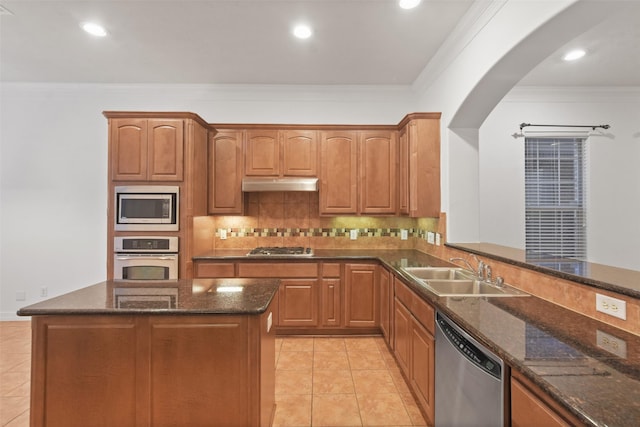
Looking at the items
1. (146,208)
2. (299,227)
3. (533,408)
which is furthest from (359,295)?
(146,208)

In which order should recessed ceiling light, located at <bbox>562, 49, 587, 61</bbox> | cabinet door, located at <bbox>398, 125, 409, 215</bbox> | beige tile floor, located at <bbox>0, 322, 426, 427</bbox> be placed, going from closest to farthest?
beige tile floor, located at <bbox>0, 322, 426, 427</bbox> < recessed ceiling light, located at <bbox>562, 49, 587, 61</bbox> < cabinet door, located at <bbox>398, 125, 409, 215</bbox>

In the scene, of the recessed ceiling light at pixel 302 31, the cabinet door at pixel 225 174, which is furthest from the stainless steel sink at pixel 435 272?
the recessed ceiling light at pixel 302 31

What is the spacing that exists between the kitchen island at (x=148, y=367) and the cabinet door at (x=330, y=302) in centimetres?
183

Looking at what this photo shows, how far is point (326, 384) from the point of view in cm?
247

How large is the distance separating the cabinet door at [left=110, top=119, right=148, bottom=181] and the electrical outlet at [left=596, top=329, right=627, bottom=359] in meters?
3.66

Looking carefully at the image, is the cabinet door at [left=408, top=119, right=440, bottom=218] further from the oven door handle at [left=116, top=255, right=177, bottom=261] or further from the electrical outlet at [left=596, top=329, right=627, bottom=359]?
the oven door handle at [left=116, top=255, right=177, bottom=261]

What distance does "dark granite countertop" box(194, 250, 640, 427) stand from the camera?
0.81 meters

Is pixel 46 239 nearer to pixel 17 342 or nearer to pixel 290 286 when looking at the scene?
pixel 17 342

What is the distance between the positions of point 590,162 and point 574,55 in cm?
149

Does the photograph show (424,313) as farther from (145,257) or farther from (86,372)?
(145,257)

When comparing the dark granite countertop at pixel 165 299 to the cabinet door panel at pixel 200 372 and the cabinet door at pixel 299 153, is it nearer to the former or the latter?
the cabinet door panel at pixel 200 372

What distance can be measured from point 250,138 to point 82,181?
2.27m

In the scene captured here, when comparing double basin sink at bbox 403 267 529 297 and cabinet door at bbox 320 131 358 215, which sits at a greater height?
cabinet door at bbox 320 131 358 215

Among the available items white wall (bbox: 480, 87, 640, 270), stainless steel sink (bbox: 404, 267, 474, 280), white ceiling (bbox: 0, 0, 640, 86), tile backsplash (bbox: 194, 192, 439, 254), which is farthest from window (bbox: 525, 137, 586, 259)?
stainless steel sink (bbox: 404, 267, 474, 280)
